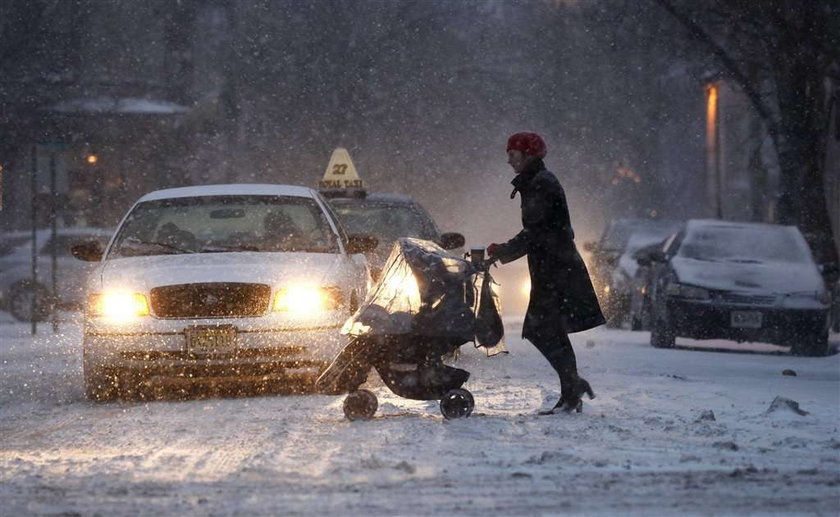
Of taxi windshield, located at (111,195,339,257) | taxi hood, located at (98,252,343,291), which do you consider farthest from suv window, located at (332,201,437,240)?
taxi hood, located at (98,252,343,291)

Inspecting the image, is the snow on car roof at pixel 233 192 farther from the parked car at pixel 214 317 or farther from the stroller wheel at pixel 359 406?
the stroller wheel at pixel 359 406

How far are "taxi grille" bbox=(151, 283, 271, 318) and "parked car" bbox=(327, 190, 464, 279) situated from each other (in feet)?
14.6

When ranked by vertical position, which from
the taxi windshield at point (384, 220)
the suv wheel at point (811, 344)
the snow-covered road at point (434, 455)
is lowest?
the suv wheel at point (811, 344)

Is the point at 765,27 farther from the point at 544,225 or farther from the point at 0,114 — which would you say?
the point at 0,114

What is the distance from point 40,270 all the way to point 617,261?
1220 centimetres

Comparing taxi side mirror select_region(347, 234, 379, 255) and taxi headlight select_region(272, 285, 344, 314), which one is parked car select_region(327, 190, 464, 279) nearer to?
taxi side mirror select_region(347, 234, 379, 255)

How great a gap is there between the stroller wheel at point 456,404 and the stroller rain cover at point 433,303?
12.4 inches

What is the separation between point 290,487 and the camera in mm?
7027

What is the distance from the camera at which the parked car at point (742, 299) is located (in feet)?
61.1

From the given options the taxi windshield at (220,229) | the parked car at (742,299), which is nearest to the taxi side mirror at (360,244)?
the taxi windshield at (220,229)

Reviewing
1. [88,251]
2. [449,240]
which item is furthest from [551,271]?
[449,240]

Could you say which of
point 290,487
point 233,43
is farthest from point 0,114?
point 290,487

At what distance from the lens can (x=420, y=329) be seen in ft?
31.5

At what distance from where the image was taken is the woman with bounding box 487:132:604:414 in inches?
391
